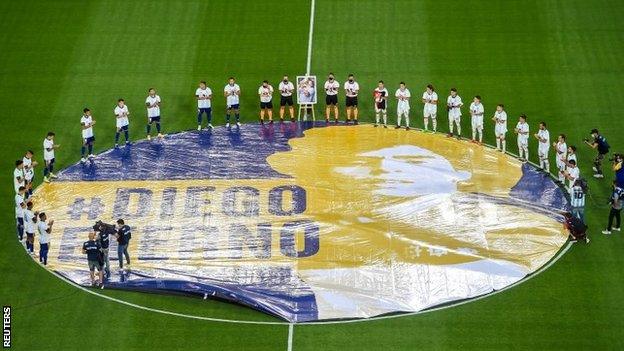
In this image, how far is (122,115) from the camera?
37250 millimetres

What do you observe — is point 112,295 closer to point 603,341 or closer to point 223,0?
point 603,341

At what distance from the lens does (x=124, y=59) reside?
42.9 meters

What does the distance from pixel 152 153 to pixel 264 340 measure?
987 cm

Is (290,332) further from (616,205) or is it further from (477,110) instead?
(477,110)

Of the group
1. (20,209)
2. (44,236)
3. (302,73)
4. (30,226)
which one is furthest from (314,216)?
(302,73)

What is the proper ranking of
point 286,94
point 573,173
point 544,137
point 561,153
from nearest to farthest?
1. point 573,173
2. point 561,153
3. point 544,137
4. point 286,94

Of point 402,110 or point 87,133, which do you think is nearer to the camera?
point 87,133

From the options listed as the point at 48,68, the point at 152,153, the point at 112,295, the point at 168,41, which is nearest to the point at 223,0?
the point at 168,41

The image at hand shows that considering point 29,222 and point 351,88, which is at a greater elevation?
point 351,88

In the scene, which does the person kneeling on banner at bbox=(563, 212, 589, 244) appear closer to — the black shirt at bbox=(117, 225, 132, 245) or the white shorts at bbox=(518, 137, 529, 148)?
the white shorts at bbox=(518, 137, 529, 148)

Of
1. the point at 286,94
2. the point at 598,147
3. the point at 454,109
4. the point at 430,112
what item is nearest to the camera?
the point at 598,147

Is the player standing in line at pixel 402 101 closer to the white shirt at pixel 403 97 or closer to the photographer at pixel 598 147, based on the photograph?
the white shirt at pixel 403 97

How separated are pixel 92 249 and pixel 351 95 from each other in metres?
11.4

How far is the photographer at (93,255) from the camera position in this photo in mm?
30453
